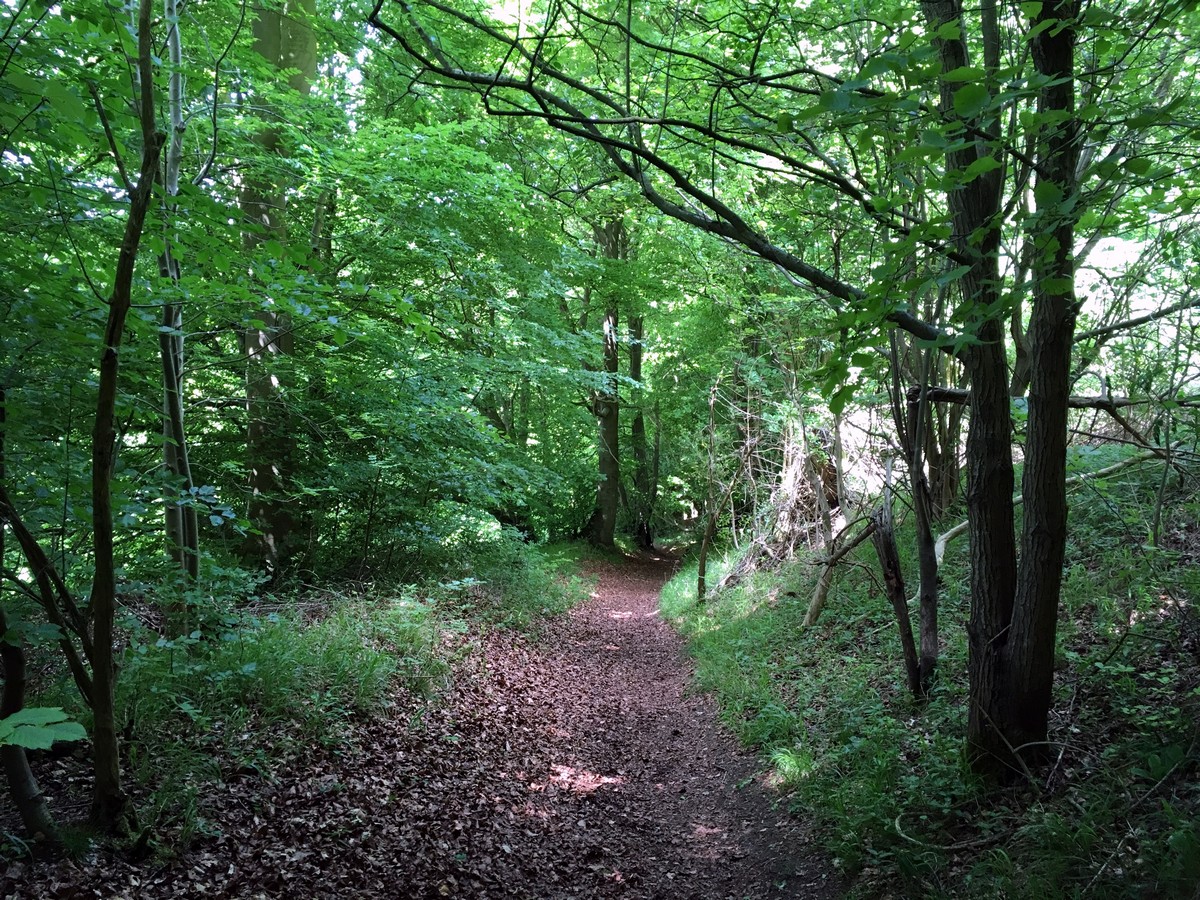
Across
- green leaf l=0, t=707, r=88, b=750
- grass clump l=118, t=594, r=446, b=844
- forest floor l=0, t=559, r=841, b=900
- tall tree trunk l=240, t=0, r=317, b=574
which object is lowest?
forest floor l=0, t=559, r=841, b=900

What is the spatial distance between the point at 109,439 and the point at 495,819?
3.68 m

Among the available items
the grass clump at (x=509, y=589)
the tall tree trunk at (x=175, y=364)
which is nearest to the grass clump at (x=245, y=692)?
the tall tree trunk at (x=175, y=364)

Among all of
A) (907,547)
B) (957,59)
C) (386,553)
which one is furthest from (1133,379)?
(386,553)

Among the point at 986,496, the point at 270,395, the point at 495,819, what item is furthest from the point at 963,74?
the point at 270,395

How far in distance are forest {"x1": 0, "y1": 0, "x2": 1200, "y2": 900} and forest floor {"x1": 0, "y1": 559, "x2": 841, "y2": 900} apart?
1.4 inches

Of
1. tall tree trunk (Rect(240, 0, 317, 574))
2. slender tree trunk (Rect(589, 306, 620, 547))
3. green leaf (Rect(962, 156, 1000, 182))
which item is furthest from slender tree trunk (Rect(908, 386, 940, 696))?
slender tree trunk (Rect(589, 306, 620, 547))

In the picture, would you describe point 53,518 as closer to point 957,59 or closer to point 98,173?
point 98,173

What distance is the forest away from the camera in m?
3.11

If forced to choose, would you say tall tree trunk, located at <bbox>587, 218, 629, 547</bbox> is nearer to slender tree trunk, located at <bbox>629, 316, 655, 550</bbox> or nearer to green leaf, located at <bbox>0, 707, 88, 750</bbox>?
slender tree trunk, located at <bbox>629, 316, 655, 550</bbox>

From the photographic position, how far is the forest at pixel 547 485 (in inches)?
123

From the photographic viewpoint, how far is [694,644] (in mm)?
9867

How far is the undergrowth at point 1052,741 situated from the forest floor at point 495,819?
468 mm

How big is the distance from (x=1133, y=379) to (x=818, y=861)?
4070 millimetres

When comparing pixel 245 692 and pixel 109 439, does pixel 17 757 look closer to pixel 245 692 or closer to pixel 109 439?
pixel 109 439
